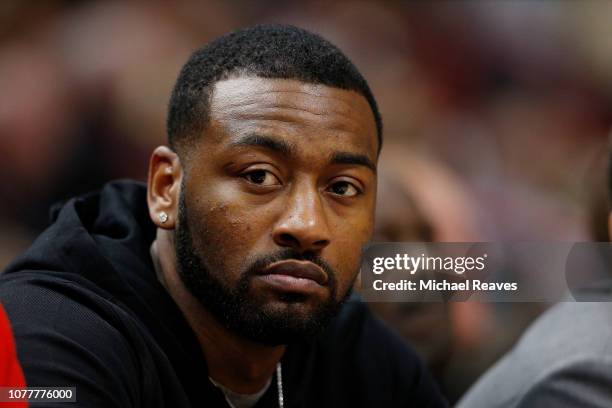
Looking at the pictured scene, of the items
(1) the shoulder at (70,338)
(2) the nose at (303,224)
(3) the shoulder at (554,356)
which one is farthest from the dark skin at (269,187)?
(3) the shoulder at (554,356)

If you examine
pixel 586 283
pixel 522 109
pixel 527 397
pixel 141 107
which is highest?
pixel 522 109

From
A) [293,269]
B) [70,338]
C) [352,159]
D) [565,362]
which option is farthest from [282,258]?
[565,362]

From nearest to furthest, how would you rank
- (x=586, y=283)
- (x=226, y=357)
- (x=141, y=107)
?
(x=226, y=357), (x=586, y=283), (x=141, y=107)

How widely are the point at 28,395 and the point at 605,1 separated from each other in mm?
2101

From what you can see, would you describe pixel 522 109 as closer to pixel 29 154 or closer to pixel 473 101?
pixel 473 101

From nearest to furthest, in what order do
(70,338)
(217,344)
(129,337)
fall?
(70,338) < (129,337) < (217,344)

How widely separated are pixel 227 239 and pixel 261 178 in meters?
0.12

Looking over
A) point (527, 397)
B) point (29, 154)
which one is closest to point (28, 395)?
point (527, 397)

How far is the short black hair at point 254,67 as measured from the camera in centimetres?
136

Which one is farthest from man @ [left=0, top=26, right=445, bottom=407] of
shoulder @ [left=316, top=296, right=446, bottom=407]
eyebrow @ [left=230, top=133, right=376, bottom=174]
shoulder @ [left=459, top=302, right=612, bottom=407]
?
shoulder @ [left=459, top=302, right=612, bottom=407]

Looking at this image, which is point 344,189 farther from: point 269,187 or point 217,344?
point 217,344

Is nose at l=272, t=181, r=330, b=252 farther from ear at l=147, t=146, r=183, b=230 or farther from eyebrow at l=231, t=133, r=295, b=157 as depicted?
ear at l=147, t=146, r=183, b=230

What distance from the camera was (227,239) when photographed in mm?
1273

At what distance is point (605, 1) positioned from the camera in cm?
231
